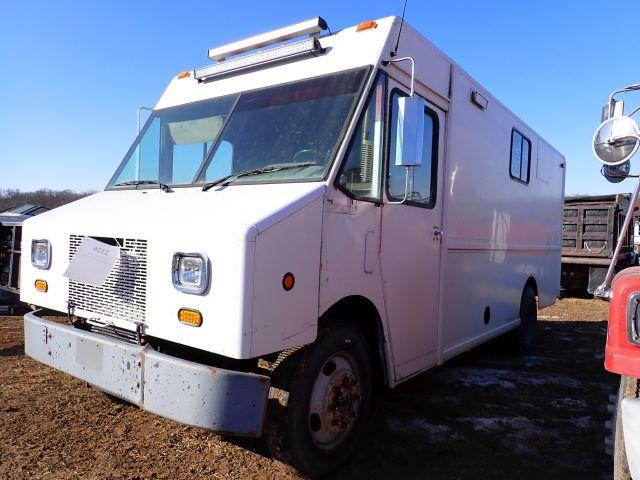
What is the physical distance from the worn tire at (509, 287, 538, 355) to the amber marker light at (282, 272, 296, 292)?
4958mm

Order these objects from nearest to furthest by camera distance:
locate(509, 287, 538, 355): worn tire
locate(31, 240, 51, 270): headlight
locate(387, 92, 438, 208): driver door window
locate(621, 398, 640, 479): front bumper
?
locate(621, 398, 640, 479): front bumper → locate(31, 240, 51, 270): headlight → locate(387, 92, 438, 208): driver door window → locate(509, 287, 538, 355): worn tire

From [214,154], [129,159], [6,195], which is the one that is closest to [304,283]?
[214,154]

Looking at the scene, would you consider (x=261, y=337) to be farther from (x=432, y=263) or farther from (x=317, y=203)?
(x=432, y=263)

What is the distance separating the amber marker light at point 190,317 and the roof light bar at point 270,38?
8.03ft

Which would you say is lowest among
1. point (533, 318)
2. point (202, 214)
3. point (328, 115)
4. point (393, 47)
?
point (533, 318)

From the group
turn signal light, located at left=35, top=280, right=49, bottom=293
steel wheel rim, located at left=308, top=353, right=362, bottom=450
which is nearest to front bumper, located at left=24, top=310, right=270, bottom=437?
steel wheel rim, located at left=308, top=353, right=362, bottom=450

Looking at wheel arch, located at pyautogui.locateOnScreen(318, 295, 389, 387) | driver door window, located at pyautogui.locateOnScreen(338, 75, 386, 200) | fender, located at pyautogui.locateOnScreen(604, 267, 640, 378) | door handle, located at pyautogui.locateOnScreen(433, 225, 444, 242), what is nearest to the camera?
fender, located at pyautogui.locateOnScreen(604, 267, 640, 378)

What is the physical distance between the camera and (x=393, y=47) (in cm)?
362

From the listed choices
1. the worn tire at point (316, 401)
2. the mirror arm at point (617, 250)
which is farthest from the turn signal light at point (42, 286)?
the mirror arm at point (617, 250)

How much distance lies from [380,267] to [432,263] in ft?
2.95

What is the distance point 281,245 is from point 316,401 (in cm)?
109

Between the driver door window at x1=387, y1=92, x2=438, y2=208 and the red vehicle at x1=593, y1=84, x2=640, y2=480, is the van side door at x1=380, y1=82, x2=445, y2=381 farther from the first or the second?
the red vehicle at x1=593, y1=84, x2=640, y2=480

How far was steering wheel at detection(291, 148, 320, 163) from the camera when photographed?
3297mm

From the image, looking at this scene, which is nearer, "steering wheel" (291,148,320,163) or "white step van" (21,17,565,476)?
"white step van" (21,17,565,476)
